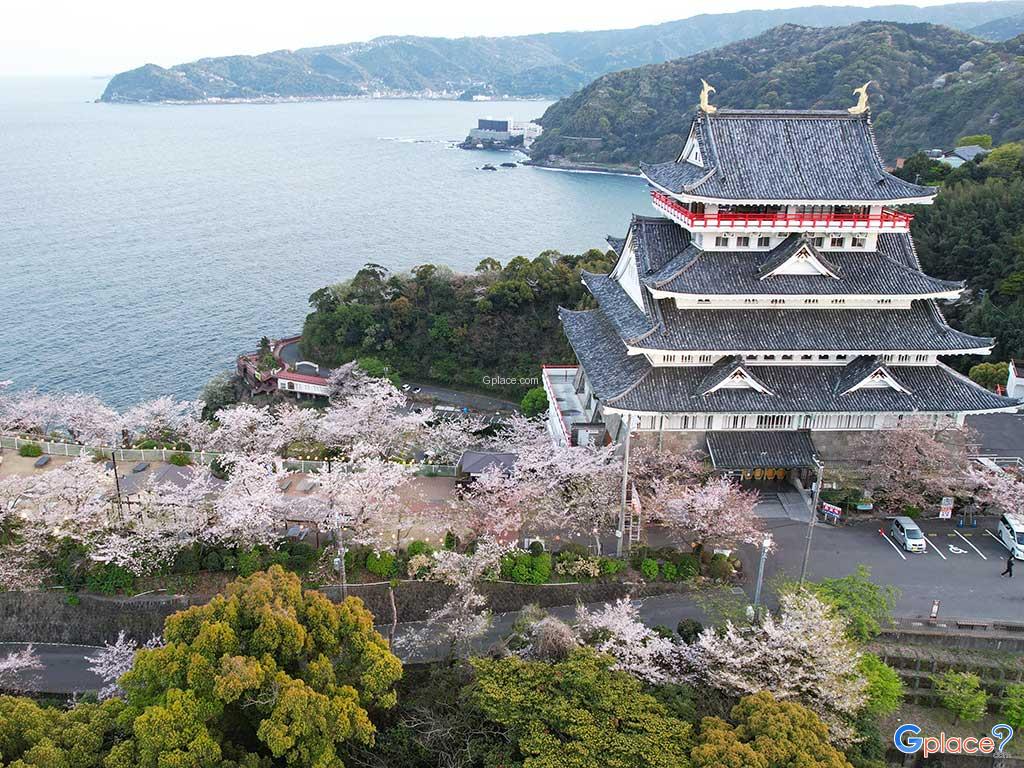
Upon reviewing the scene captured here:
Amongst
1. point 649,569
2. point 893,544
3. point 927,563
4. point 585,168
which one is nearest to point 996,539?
point 927,563

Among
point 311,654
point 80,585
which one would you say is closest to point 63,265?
point 80,585

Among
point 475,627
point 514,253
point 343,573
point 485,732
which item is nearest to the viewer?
point 485,732

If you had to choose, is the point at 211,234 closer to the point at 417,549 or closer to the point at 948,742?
the point at 417,549

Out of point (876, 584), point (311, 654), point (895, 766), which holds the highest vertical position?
point (311, 654)

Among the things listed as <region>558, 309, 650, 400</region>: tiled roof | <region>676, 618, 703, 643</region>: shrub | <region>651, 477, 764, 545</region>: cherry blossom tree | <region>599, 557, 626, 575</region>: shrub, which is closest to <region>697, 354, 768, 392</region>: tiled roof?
<region>558, 309, 650, 400</region>: tiled roof

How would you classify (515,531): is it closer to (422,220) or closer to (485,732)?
(485,732)

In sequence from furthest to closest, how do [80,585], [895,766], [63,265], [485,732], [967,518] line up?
[63,265]
[967,518]
[80,585]
[895,766]
[485,732]

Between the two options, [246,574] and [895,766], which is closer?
[895,766]

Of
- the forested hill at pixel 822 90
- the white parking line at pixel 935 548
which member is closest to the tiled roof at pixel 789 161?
the white parking line at pixel 935 548
